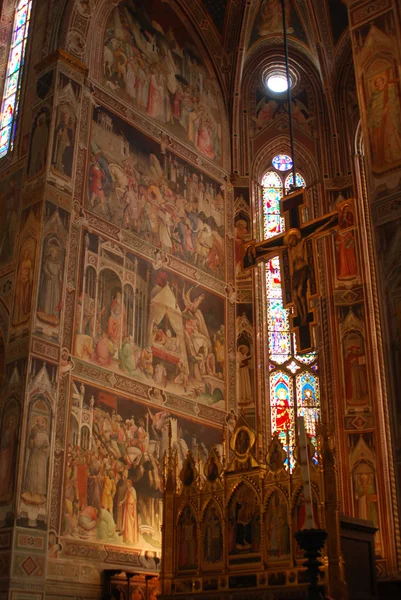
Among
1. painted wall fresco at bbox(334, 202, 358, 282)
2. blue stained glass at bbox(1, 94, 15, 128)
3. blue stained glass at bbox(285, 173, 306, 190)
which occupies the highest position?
blue stained glass at bbox(1, 94, 15, 128)

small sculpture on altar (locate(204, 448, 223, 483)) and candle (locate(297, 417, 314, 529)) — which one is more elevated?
small sculpture on altar (locate(204, 448, 223, 483))

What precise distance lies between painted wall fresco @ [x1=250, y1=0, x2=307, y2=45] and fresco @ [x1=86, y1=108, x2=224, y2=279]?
405 cm

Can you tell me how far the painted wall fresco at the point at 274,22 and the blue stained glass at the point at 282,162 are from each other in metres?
2.75

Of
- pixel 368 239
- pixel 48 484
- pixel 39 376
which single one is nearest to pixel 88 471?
pixel 48 484

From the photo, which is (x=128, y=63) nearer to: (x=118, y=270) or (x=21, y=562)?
(x=118, y=270)

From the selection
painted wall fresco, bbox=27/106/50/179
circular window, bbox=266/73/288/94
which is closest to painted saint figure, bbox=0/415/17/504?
painted wall fresco, bbox=27/106/50/179

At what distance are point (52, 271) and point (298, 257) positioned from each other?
414cm

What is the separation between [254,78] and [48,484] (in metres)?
11.6

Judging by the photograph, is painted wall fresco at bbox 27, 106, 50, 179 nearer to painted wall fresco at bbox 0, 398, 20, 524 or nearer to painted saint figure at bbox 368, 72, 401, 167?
painted wall fresco at bbox 0, 398, 20, 524

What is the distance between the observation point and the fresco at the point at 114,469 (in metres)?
12.8

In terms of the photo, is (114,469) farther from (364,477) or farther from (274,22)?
(274,22)

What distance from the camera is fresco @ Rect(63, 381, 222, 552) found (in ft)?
42.1

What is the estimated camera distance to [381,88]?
1087cm

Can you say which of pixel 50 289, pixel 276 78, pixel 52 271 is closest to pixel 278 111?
pixel 276 78
